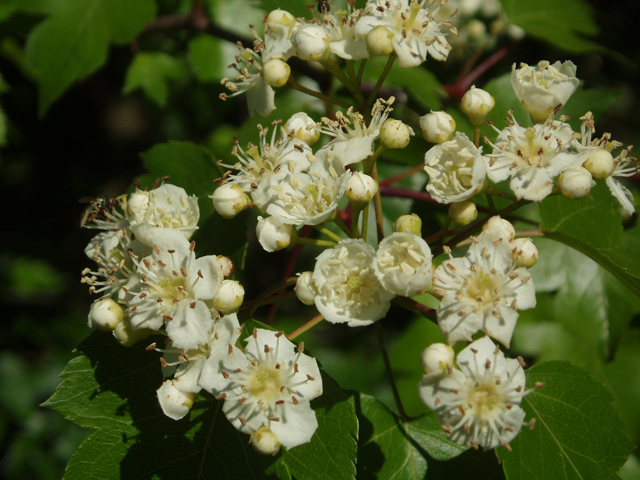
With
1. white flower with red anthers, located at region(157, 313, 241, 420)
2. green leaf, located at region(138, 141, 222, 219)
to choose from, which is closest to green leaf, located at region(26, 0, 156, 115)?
green leaf, located at region(138, 141, 222, 219)

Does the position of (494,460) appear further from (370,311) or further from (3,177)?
(3,177)

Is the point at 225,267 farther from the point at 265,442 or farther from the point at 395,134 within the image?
the point at 395,134

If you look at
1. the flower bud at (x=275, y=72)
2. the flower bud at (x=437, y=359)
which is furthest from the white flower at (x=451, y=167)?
the flower bud at (x=275, y=72)

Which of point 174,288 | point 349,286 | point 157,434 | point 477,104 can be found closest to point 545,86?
point 477,104

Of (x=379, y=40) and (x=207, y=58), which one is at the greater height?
(x=379, y=40)

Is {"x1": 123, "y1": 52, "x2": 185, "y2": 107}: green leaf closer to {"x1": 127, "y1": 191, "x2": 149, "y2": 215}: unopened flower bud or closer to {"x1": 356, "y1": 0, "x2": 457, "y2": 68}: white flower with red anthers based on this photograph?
{"x1": 127, "y1": 191, "x2": 149, "y2": 215}: unopened flower bud

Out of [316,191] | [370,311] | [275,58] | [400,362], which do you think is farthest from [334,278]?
[400,362]
